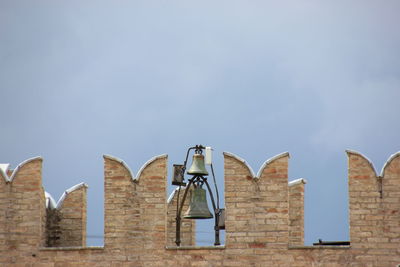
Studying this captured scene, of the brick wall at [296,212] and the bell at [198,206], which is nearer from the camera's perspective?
the brick wall at [296,212]

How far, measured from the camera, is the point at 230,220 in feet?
116

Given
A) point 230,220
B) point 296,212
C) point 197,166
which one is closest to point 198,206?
point 197,166

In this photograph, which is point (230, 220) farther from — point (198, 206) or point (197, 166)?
point (197, 166)

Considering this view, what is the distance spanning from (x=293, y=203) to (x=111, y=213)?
3846 millimetres

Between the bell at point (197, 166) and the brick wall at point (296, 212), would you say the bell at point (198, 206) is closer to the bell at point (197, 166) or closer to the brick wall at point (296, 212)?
the bell at point (197, 166)

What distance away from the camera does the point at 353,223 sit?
34.8m

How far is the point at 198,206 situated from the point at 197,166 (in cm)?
90

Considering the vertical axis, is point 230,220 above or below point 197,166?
below

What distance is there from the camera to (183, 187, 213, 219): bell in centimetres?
3656

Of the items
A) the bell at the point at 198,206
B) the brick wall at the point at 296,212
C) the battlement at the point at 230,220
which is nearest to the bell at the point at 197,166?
the bell at the point at 198,206

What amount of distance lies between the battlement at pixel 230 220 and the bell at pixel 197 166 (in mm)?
1307

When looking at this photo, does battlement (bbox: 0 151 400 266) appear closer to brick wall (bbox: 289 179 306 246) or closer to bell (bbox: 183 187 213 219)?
brick wall (bbox: 289 179 306 246)

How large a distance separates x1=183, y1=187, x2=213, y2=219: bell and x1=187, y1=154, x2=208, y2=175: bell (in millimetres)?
349

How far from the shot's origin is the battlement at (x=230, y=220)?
34.8 meters
